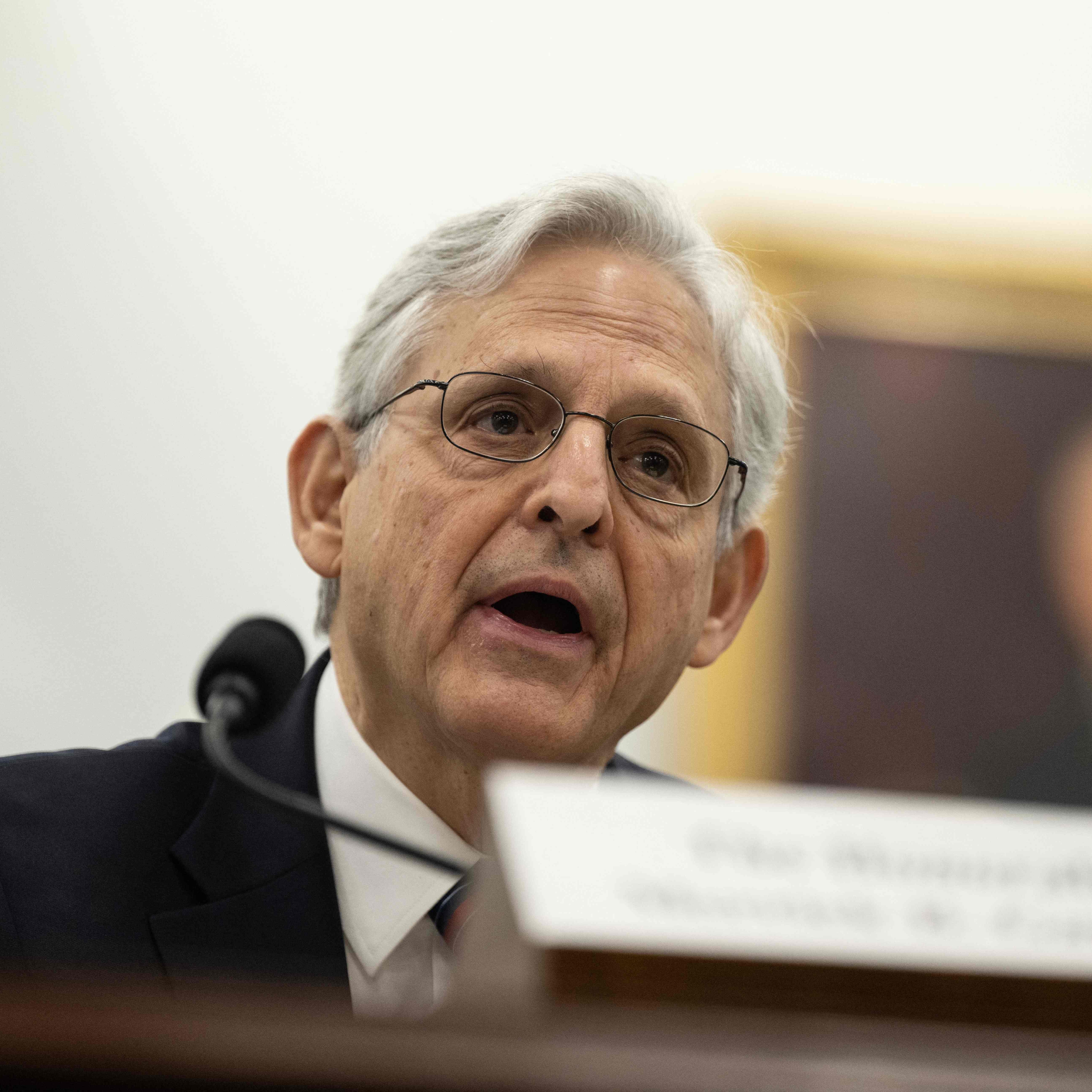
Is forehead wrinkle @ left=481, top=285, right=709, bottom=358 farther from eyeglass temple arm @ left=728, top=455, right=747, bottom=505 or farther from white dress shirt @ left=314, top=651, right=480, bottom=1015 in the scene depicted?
white dress shirt @ left=314, top=651, right=480, bottom=1015

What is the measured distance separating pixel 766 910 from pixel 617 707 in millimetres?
1135

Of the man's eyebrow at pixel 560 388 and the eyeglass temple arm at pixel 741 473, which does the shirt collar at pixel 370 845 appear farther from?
the eyeglass temple arm at pixel 741 473

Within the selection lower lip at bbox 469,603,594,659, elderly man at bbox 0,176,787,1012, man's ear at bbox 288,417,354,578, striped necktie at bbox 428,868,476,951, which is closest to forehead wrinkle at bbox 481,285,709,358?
elderly man at bbox 0,176,787,1012

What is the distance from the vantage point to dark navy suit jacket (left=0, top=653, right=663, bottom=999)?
4.70ft

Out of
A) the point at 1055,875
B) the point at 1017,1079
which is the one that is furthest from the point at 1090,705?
the point at 1017,1079

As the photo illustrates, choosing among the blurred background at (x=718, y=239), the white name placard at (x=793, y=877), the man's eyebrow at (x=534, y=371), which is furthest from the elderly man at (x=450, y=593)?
the white name placard at (x=793, y=877)

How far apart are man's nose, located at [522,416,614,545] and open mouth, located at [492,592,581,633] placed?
0.11m

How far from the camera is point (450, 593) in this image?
1.70m

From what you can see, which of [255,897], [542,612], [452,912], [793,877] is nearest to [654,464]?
[542,612]

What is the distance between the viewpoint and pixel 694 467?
1.95 m

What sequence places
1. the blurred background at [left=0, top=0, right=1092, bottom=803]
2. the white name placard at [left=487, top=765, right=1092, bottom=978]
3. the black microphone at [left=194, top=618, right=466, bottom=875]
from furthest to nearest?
the blurred background at [left=0, top=0, right=1092, bottom=803]
the black microphone at [left=194, top=618, right=466, bottom=875]
the white name placard at [left=487, top=765, right=1092, bottom=978]

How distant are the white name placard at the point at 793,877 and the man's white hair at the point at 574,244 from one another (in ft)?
4.15

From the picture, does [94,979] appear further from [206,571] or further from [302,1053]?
[206,571]

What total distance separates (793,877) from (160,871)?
3.56 ft
